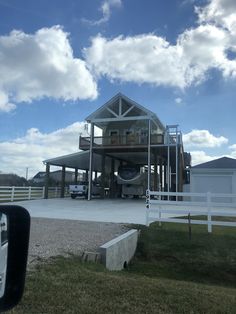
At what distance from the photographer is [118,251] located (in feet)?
26.4

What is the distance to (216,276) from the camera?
8.07 m

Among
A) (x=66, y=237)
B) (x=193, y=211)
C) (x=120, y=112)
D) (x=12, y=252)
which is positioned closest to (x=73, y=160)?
(x=120, y=112)

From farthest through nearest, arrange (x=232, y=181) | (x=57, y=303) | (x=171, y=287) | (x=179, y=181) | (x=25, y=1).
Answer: (x=232, y=181) < (x=179, y=181) < (x=25, y=1) < (x=171, y=287) < (x=57, y=303)

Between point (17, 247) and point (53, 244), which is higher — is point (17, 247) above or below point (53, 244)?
above

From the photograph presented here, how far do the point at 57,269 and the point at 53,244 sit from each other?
87.8 inches

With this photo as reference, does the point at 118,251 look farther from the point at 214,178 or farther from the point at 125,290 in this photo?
the point at 214,178

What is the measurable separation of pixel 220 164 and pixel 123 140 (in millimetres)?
8278

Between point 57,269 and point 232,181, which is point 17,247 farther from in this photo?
point 232,181

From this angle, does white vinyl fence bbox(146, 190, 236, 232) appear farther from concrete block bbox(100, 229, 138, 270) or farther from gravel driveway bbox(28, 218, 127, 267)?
concrete block bbox(100, 229, 138, 270)

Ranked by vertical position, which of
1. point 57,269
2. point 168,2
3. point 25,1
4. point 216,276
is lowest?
point 216,276

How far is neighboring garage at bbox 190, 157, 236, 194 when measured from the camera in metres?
28.6

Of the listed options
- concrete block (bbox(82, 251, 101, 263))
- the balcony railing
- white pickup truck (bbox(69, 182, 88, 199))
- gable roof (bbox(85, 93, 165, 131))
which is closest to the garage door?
the balcony railing

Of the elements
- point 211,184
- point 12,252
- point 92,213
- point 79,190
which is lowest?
point 92,213

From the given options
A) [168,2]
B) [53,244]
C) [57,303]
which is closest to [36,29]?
[168,2]
